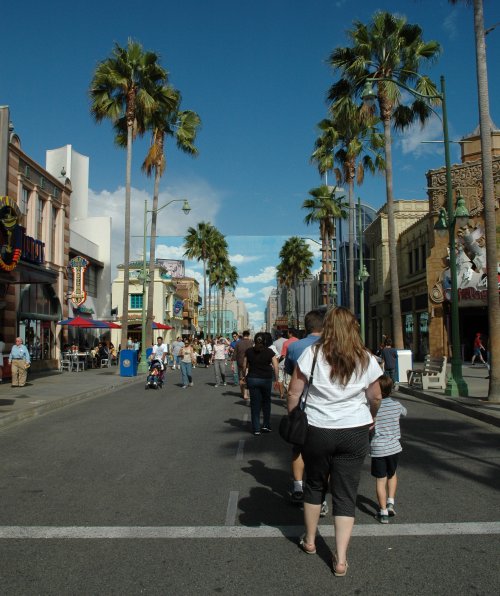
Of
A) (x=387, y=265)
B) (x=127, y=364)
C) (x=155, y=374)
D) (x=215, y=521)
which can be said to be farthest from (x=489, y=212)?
(x=387, y=265)

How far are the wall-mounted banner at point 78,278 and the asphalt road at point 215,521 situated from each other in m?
21.4

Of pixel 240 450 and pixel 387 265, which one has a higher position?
pixel 387 265

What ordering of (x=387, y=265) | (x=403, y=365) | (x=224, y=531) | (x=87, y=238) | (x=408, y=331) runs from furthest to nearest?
(x=387, y=265) → (x=408, y=331) → (x=87, y=238) → (x=403, y=365) → (x=224, y=531)

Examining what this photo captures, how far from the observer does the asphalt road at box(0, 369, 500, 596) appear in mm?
4121

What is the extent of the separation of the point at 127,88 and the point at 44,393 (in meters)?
16.1

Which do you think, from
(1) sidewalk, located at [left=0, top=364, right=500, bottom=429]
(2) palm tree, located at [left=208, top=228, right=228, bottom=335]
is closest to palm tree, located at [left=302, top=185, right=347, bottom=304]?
(1) sidewalk, located at [left=0, top=364, right=500, bottom=429]

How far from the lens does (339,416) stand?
164 inches

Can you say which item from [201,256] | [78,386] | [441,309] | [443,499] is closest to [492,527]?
[443,499]

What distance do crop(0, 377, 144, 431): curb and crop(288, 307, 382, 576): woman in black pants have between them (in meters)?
9.01

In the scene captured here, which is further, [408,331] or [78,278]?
[408,331]

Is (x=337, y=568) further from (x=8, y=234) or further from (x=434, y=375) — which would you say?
(x=8, y=234)

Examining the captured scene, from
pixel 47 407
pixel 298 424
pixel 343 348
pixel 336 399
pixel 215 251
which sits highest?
pixel 215 251

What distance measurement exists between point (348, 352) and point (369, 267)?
5073 centimetres

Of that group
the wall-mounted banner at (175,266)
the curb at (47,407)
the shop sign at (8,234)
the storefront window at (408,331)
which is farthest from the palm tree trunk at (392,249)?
the wall-mounted banner at (175,266)
